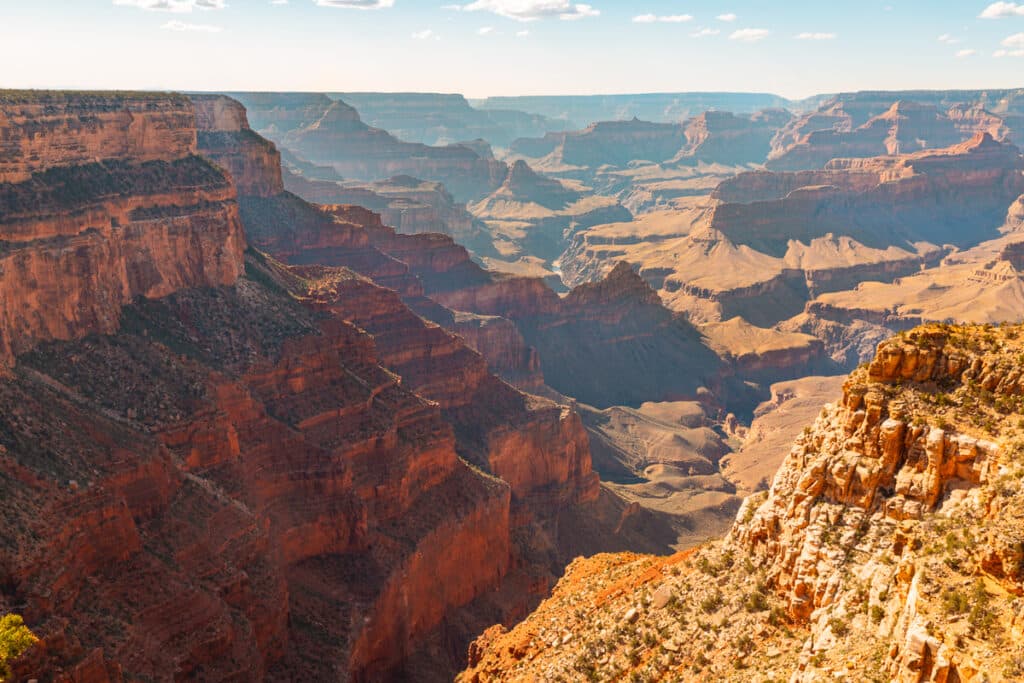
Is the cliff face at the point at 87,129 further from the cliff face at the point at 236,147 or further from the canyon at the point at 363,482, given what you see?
the cliff face at the point at 236,147

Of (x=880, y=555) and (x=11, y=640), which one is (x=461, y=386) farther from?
(x=880, y=555)

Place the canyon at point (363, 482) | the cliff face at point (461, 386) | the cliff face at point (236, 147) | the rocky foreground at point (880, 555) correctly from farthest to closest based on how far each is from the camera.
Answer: the cliff face at point (236, 147) < the cliff face at point (461, 386) < the canyon at point (363, 482) < the rocky foreground at point (880, 555)

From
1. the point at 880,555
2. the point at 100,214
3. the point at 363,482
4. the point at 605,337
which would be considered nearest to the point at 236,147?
the point at 100,214

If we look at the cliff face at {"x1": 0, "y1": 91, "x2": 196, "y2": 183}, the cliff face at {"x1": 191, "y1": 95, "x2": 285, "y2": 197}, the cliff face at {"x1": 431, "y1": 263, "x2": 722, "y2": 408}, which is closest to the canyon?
the cliff face at {"x1": 0, "y1": 91, "x2": 196, "y2": 183}

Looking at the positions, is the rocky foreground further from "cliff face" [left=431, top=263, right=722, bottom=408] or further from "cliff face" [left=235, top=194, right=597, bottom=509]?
"cliff face" [left=431, top=263, right=722, bottom=408]

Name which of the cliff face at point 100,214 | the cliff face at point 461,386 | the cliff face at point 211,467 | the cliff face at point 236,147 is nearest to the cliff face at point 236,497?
the cliff face at point 211,467
